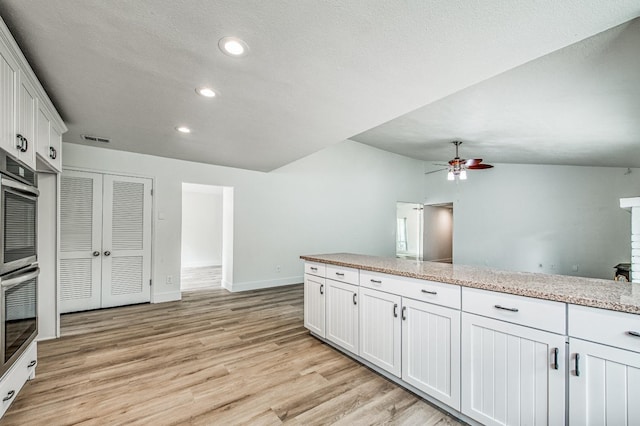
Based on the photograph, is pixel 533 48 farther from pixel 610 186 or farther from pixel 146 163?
pixel 610 186

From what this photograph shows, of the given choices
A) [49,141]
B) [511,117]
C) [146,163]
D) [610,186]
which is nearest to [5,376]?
[49,141]

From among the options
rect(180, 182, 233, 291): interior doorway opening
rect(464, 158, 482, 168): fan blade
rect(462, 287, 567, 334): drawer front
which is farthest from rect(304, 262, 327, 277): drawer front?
rect(180, 182, 233, 291): interior doorway opening

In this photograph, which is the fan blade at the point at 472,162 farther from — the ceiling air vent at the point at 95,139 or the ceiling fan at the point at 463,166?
the ceiling air vent at the point at 95,139

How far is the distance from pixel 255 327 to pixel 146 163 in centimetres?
313

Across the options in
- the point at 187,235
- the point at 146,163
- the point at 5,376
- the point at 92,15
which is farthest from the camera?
the point at 187,235

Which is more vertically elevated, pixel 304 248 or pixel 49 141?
pixel 49 141

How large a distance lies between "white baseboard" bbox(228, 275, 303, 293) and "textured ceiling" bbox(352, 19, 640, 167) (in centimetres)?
361

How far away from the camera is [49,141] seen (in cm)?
263

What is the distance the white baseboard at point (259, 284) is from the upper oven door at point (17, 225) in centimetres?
343

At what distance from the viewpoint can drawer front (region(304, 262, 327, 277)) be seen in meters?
3.05

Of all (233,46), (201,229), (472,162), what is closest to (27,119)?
(233,46)

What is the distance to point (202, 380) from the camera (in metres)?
2.35

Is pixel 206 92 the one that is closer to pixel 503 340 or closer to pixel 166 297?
pixel 503 340

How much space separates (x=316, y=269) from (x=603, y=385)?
2.28 metres
